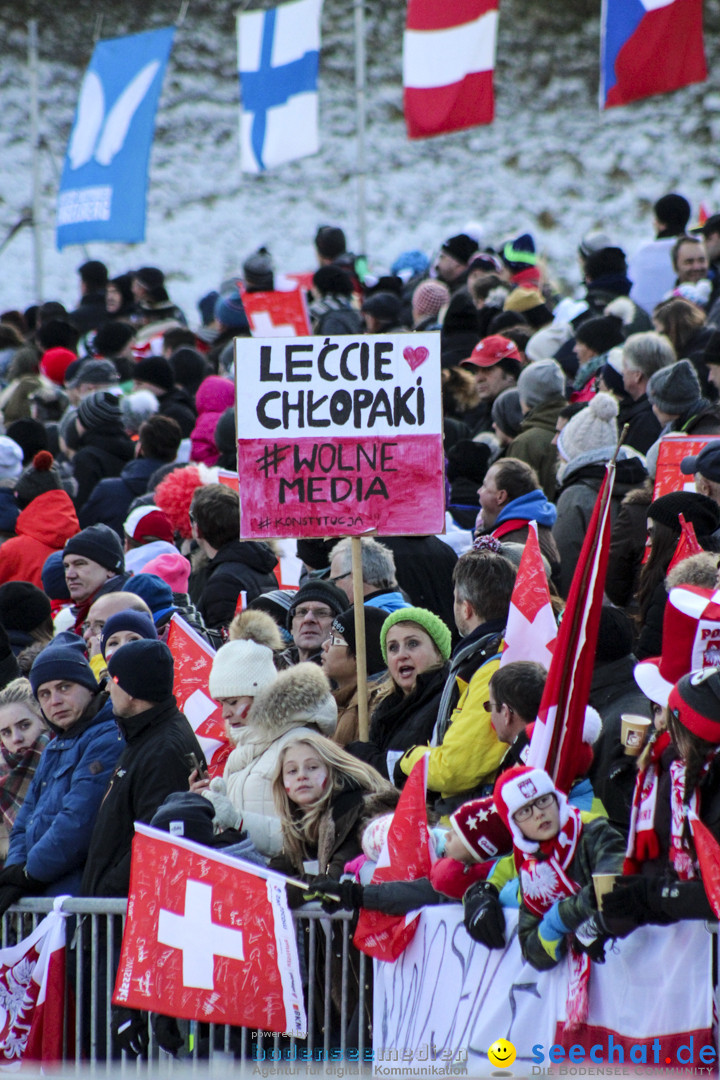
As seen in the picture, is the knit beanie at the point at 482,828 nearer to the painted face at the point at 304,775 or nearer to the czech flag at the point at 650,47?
the painted face at the point at 304,775

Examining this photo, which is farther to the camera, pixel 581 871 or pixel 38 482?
pixel 38 482

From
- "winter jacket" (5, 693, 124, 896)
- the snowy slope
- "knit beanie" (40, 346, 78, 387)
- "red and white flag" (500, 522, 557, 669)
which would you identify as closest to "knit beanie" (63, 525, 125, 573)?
"winter jacket" (5, 693, 124, 896)

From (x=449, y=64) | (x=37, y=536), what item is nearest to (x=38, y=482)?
(x=37, y=536)

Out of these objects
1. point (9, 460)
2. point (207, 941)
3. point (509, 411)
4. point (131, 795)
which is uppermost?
point (509, 411)

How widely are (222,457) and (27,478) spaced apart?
4.13ft

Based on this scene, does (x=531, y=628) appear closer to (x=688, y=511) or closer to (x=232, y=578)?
(x=688, y=511)

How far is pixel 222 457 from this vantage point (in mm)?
8750

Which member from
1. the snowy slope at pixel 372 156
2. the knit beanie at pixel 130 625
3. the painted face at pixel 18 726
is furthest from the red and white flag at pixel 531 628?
the snowy slope at pixel 372 156

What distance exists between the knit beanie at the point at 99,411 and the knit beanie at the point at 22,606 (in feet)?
7.08

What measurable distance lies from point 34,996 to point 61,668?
3.17ft

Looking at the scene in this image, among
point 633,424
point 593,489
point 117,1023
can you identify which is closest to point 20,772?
point 117,1023

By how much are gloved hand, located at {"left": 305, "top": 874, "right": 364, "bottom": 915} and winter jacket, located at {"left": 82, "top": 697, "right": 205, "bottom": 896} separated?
25.9 inches

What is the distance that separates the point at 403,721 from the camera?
508 cm

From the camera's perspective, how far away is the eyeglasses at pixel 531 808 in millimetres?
3828
